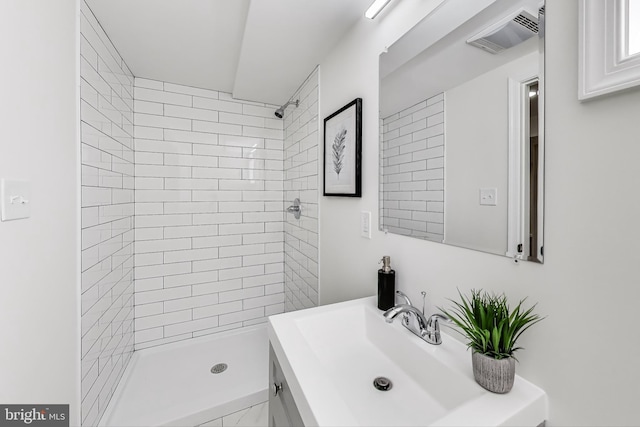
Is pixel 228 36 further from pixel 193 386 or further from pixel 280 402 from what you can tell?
pixel 193 386

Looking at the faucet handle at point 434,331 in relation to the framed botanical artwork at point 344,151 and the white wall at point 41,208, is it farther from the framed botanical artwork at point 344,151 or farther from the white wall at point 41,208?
the white wall at point 41,208

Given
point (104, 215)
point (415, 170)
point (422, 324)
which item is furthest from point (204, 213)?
point (422, 324)

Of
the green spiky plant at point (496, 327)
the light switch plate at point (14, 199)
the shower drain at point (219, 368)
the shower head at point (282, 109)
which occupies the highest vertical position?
the shower head at point (282, 109)

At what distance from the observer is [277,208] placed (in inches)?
100

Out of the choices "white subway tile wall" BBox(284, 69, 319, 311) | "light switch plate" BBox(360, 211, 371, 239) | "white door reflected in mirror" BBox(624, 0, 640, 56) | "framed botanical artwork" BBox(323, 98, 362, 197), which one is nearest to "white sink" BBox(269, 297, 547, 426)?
"light switch plate" BBox(360, 211, 371, 239)

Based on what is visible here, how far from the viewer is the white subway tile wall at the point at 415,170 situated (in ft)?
2.96

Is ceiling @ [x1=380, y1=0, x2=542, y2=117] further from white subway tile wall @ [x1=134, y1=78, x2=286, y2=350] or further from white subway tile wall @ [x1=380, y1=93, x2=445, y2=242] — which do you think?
white subway tile wall @ [x1=134, y1=78, x2=286, y2=350]

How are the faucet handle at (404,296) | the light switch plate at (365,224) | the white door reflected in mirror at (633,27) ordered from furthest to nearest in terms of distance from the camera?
the light switch plate at (365,224) → the faucet handle at (404,296) → the white door reflected in mirror at (633,27)

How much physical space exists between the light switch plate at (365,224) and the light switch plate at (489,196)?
538 mm

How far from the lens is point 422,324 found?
837 mm

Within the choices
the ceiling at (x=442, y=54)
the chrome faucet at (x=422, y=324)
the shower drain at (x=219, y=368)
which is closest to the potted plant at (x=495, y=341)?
the chrome faucet at (x=422, y=324)

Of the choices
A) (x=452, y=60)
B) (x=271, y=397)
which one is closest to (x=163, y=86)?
(x=452, y=60)

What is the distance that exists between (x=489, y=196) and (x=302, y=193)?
148cm

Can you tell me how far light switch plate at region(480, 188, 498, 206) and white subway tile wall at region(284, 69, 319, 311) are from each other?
3.82ft
